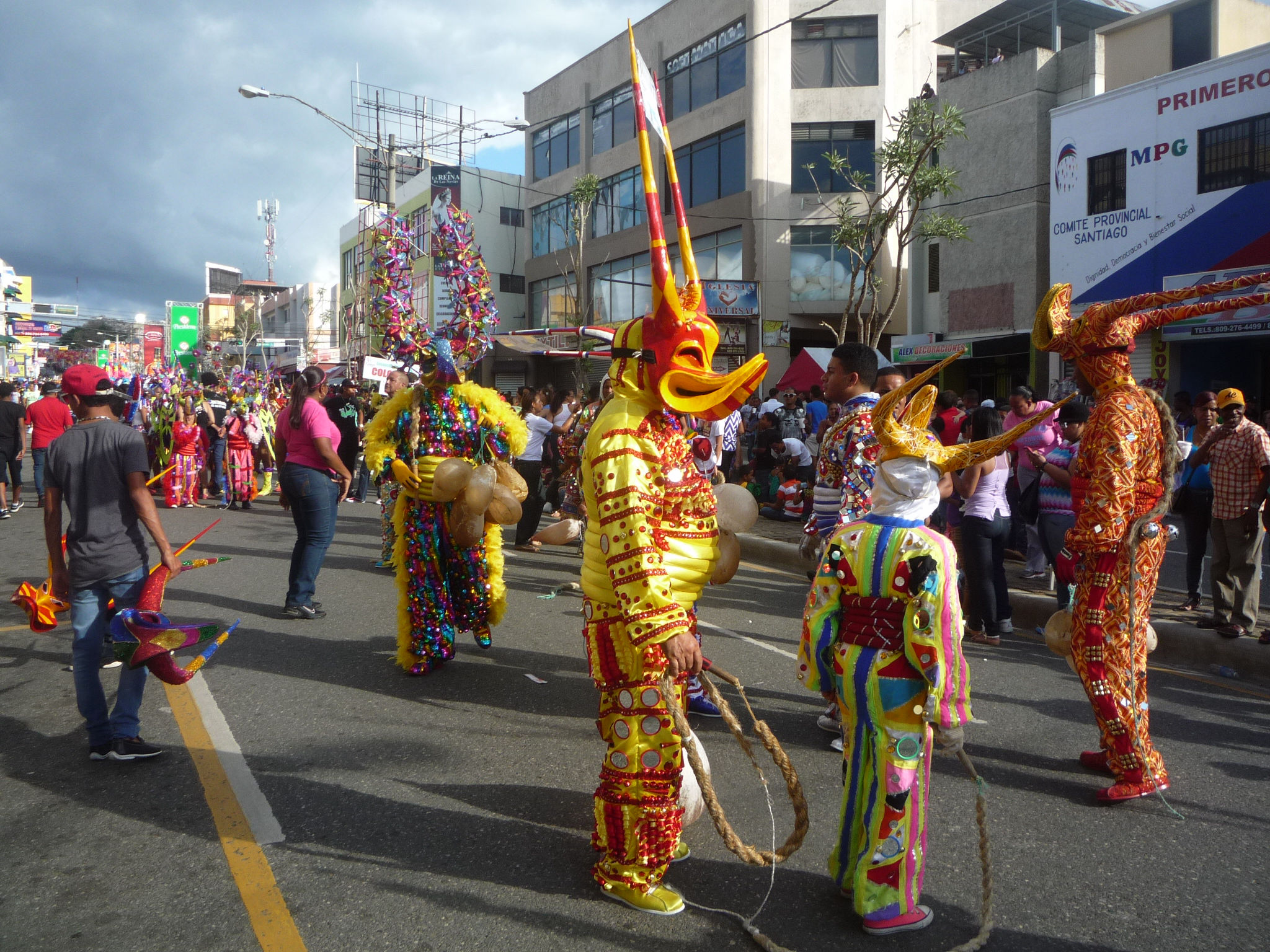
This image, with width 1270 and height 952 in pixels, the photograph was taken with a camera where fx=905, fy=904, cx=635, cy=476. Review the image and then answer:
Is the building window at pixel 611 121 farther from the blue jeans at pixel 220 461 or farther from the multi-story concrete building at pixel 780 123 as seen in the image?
the blue jeans at pixel 220 461

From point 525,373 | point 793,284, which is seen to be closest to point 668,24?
point 793,284

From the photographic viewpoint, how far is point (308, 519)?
6633mm

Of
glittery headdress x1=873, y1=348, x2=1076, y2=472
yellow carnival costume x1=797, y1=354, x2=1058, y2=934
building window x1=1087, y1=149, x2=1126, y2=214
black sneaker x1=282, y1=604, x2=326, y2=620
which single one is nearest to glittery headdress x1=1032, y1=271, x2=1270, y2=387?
glittery headdress x1=873, y1=348, x2=1076, y2=472

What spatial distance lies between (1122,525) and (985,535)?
2.56 meters

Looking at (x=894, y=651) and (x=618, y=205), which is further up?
(x=618, y=205)

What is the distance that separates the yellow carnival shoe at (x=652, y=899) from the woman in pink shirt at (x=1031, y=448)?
231 inches

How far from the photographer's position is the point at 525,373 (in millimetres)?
37594

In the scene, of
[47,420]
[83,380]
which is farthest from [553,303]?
[83,380]

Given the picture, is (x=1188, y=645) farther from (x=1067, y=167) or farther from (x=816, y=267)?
(x=816, y=267)

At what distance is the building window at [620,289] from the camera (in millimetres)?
30938

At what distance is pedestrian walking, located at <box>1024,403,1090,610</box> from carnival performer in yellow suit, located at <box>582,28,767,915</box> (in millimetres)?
4224

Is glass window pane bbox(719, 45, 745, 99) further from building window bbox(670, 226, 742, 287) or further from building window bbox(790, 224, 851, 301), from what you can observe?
building window bbox(790, 224, 851, 301)

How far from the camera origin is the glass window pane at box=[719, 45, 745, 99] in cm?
2695

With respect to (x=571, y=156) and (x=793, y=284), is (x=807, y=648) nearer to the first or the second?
(x=793, y=284)
